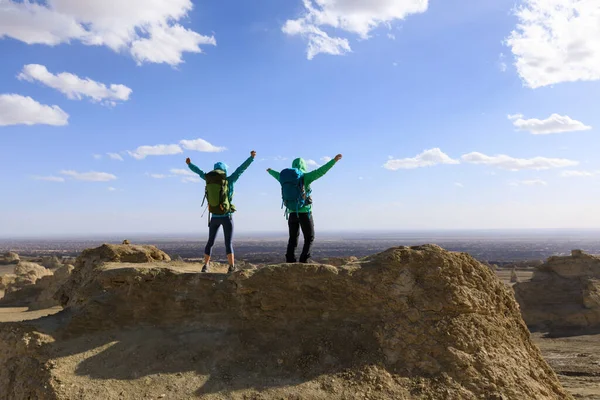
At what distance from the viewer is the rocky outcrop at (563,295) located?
19.1m

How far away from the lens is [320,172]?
262 inches

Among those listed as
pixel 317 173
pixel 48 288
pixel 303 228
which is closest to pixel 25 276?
pixel 48 288

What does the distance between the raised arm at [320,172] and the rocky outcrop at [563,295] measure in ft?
55.4

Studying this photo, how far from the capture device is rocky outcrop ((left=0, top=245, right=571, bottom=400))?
5180 mm

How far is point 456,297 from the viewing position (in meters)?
6.03

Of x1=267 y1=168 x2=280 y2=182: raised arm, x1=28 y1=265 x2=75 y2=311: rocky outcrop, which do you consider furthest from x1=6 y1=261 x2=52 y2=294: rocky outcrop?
x1=267 y1=168 x2=280 y2=182: raised arm

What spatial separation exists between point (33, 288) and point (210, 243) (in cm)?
2006

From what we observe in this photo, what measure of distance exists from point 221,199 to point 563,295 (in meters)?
19.4

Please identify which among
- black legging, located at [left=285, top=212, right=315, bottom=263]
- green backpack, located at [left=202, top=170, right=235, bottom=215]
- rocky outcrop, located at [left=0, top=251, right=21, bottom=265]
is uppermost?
green backpack, located at [left=202, top=170, right=235, bottom=215]

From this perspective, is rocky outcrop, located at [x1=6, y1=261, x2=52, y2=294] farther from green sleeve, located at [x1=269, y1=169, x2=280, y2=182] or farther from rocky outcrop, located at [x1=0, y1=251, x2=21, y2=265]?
rocky outcrop, located at [x1=0, y1=251, x2=21, y2=265]

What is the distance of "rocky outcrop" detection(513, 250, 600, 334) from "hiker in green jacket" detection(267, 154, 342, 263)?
16.7 metres

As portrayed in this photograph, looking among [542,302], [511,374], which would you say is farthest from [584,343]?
[511,374]

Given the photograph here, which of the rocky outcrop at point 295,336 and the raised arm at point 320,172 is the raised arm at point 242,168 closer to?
the raised arm at point 320,172

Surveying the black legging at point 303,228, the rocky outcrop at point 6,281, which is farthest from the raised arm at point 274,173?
the rocky outcrop at point 6,281
